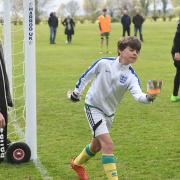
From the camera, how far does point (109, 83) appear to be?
5.96 m

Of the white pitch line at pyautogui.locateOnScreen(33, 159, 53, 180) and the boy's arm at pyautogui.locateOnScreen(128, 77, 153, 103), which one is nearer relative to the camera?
the boy's arm at pyautogui.locateOnScreen(128, 77, 153, 103)

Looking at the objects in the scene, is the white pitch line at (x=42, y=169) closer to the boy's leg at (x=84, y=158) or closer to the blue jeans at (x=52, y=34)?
the boy's leg at (x=84, y=158)

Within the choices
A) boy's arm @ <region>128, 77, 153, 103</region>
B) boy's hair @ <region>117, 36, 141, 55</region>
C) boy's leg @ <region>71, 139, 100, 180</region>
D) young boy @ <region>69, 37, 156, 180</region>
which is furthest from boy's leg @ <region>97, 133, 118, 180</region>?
boy's hair @ <region>117, 36, 141, 55</region>

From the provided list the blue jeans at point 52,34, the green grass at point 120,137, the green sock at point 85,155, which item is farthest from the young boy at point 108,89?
the blue jeans at point 52,34

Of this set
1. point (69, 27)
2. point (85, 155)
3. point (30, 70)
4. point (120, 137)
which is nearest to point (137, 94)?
point (85, 155)

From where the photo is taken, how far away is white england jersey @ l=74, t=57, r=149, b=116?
5.92 m

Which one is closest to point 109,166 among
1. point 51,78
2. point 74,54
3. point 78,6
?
point 51,78

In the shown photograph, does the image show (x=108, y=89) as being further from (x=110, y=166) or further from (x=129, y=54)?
(x=110, y=166)

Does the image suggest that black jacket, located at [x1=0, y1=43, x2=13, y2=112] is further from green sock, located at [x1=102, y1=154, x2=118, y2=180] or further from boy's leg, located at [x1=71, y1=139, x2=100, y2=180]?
green sock, located at [x1=102, y1=154, x2=118, y2=180]

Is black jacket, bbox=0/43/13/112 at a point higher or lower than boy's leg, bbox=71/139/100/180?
higher

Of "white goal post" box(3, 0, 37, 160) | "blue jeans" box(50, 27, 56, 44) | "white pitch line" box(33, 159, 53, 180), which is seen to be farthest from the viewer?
"blue jeans" box(50, 27, 56, 44)

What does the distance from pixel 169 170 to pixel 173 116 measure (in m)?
3.75

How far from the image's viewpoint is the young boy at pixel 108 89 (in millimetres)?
5809

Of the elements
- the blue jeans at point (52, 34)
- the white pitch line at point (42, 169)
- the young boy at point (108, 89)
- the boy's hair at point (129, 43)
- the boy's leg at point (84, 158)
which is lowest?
the blue jeans at point (52, 34)
